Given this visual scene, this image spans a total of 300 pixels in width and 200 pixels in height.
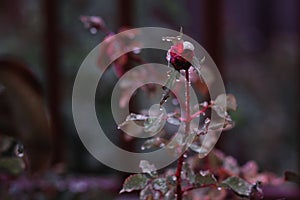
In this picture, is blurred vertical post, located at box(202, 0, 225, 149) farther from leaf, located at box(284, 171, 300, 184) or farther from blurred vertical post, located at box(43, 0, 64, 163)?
leaf, located at box(284, 171, 300, 184)

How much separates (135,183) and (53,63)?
1126 mm

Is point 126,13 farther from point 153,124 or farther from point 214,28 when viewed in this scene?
point 153,124

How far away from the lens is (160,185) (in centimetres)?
62

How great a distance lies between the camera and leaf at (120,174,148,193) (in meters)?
0.62

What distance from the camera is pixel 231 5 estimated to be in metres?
4.80

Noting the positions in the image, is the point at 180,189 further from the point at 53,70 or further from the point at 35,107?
the point at 53,70

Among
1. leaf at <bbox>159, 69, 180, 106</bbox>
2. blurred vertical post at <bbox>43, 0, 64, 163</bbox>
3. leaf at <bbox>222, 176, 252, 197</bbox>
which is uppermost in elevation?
blurred vertical post at <bbox>43, 0, 64, 163</bbox>

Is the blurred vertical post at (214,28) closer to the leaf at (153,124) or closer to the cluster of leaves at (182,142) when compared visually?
the cluster of leaves at (182,142)

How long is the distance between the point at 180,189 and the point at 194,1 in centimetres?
391

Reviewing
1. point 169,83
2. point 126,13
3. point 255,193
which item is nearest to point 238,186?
point 255,193

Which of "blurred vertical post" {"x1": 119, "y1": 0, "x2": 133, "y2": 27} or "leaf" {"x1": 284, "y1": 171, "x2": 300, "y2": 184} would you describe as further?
"blurred vertical post" {"x1": 119, "y1": 0, "x2": 133, "y2": 27}

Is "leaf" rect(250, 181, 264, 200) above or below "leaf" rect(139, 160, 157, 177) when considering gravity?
below

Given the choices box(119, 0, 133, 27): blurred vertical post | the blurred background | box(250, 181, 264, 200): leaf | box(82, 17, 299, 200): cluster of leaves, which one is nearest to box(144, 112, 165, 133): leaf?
box(82, 17, 299, 200): cluster of leaves

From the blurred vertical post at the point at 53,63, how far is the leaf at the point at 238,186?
1.09 m
